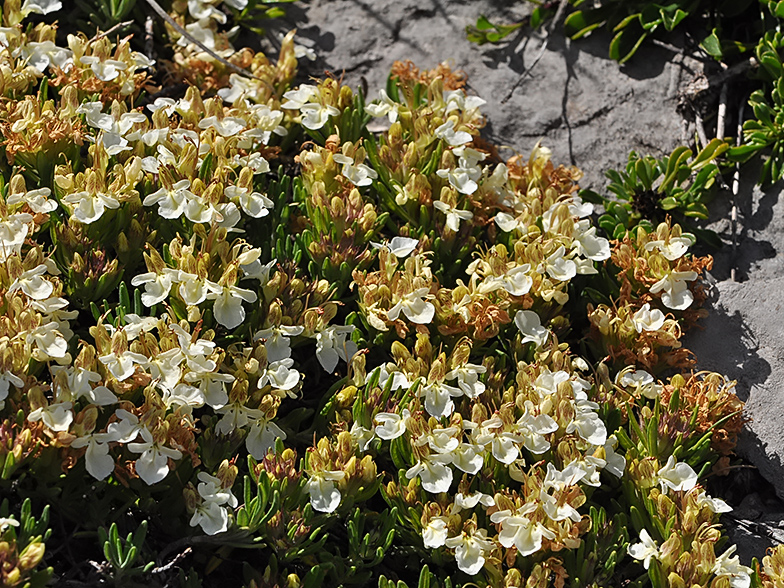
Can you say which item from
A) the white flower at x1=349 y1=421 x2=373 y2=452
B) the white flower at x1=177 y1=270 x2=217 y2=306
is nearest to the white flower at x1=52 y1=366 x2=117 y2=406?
the white flower at x1=177 y1=270 x2=217 y2=306

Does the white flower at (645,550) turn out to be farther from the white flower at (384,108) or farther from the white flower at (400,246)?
the white flower at (384,108)

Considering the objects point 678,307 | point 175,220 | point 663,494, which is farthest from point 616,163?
point 175,220

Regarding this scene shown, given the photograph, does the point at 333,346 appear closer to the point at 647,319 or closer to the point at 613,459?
the point at 613,459

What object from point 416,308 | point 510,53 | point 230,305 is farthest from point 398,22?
point 230,305

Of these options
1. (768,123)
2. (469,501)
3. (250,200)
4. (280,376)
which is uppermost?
(768,123)

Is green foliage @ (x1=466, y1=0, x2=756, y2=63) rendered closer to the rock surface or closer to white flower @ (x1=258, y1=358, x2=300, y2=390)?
the rock surface
